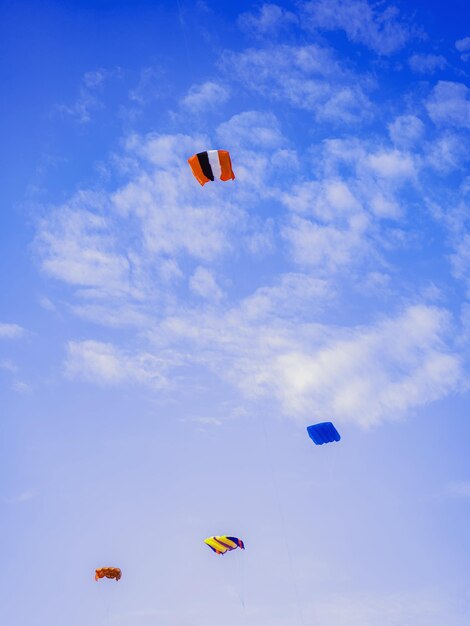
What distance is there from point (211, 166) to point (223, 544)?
2278 centimetres

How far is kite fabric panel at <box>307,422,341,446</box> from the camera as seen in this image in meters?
29.5

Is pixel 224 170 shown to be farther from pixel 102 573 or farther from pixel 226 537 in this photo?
pixel 102 573

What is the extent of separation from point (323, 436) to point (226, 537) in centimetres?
1013

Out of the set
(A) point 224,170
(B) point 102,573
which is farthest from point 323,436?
(B) point 102,573

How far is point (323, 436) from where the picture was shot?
98.0ft

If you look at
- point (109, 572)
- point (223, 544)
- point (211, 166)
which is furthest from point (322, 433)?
point (109, 572)

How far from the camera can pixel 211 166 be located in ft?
88.2

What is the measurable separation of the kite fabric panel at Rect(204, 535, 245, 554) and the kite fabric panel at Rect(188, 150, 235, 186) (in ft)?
70.5

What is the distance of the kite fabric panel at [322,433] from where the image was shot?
29516 mm

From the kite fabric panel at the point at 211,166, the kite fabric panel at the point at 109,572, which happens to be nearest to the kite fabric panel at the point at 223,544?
the kite fabric panel at the point at 109,572

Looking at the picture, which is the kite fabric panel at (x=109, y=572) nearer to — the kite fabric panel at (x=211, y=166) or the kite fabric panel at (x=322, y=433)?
the kite fabric panel at (x=322, y=433)

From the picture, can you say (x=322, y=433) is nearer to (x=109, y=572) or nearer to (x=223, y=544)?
(x=223, y=544)

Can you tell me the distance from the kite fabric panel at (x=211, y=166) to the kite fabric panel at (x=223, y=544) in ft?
70.5

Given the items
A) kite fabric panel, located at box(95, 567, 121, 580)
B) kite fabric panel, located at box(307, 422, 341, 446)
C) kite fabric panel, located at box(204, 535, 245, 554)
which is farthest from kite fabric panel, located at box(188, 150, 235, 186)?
kite fabric panel, located at box(95, 567, 121, 580)
